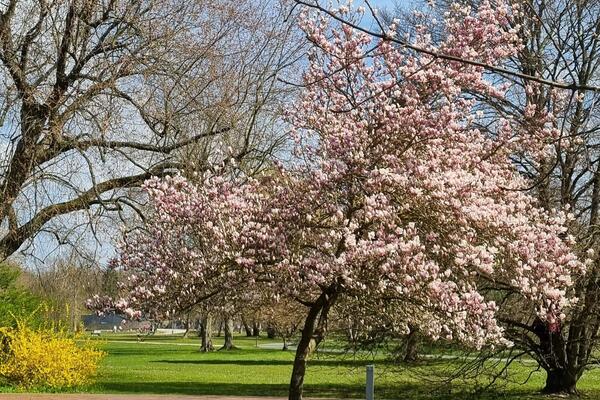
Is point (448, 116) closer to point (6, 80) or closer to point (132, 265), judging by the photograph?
point (132, 265)

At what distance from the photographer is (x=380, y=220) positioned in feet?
33.0

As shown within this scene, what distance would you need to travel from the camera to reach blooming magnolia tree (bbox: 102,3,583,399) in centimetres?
1004

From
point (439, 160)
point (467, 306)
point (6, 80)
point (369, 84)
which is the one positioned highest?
point (6, 80)

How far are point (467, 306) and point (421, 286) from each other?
2.09 feet

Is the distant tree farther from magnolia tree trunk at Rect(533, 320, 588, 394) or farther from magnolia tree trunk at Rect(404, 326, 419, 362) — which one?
magnolia tree trunk at Rect(533, 320, 588, 394)

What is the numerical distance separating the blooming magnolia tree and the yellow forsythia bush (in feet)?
29.8

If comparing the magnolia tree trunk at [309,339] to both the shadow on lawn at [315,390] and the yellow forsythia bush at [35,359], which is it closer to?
the shadow on lawn at [315,390]

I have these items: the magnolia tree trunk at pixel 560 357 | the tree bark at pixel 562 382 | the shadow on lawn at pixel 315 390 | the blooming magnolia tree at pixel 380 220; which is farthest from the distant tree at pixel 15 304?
the tree bark at pixel 562 382

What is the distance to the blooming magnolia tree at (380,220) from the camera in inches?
395

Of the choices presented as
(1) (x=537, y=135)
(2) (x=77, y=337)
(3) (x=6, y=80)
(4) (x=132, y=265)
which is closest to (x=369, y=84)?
(1) (x=537, y=135)

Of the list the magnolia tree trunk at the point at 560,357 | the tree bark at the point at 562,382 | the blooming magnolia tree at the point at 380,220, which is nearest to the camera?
the blooming magnolia tree at the point at 380,220

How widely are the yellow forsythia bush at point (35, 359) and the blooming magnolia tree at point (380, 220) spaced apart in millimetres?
9068

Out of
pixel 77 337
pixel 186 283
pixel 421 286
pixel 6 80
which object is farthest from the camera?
pixel 77 337

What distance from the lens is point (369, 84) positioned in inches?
448
